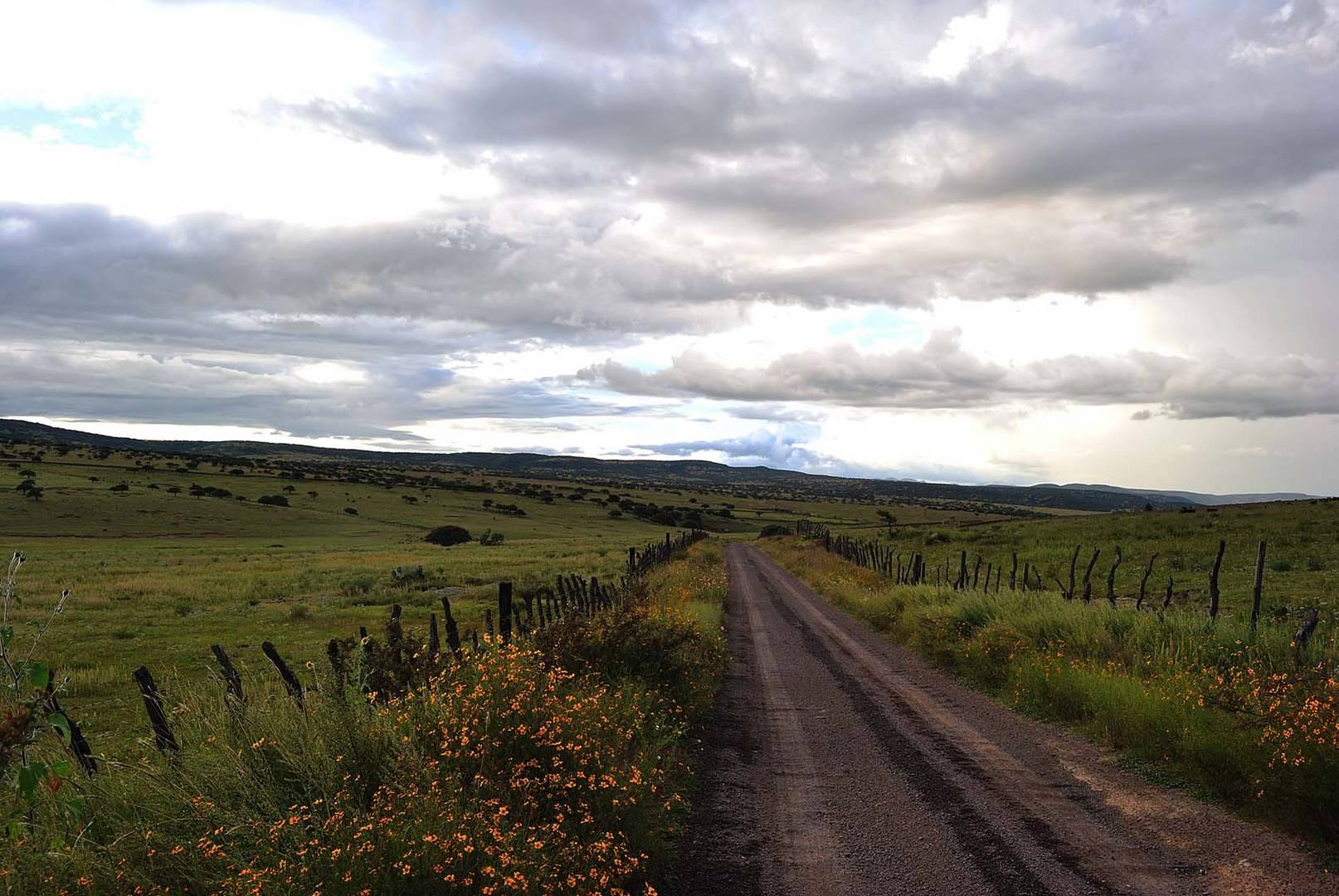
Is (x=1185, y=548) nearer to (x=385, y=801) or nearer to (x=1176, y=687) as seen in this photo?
(x=1176, y=687)

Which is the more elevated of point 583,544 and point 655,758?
point 655,758

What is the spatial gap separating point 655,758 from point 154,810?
440 cm

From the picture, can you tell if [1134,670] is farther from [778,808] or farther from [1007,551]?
[1007,551]

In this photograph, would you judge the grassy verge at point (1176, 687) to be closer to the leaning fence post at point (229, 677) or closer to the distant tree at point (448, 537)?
the leaning fence post at point (229, 677)

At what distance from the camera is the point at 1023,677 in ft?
41.7

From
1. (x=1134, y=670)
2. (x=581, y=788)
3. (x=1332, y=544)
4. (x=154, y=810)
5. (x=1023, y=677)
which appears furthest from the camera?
(x=1332, y=544)

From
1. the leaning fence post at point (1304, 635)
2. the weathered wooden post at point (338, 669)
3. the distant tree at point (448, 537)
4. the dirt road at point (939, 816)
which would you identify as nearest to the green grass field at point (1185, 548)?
the leaning fence post at point (1304, 635)

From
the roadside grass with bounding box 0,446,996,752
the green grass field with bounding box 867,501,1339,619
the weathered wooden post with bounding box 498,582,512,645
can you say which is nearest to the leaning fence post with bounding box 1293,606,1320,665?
the green grass field with bounding box 867,501,1339,619

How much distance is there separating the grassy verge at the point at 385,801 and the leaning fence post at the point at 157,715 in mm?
145

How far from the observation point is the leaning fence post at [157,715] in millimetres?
6305

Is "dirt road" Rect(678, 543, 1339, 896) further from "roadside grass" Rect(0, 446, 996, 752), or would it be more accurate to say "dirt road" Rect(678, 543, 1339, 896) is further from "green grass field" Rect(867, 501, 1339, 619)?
"green grass field" Rect(867, 501, 1339, 619)

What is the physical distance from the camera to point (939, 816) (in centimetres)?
757

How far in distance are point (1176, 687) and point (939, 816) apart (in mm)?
4359

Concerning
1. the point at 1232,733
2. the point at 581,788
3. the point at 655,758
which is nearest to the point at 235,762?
the point at 581,788
